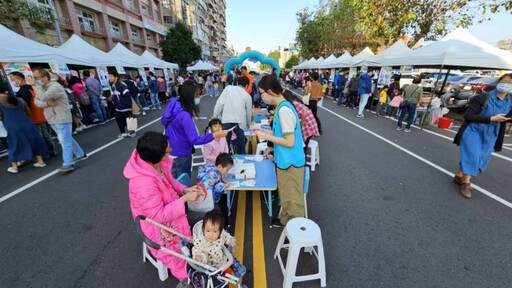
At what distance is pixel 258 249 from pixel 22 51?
884cm

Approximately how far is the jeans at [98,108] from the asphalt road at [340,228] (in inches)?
174

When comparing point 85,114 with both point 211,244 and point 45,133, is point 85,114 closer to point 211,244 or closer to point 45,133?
point 45,133

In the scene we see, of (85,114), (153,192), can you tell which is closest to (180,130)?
(153,192)

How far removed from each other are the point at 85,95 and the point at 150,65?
274 inches

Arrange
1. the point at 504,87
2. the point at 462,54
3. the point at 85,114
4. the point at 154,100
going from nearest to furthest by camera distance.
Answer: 1. the point at 504,87
2. the point at 462,54
3. the point at 85,114
4. the point at 154,100

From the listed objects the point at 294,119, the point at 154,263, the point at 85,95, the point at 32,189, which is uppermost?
the point at 294,119

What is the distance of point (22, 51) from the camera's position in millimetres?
6379

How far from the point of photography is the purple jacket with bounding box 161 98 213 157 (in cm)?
282

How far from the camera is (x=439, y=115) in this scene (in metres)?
8.62

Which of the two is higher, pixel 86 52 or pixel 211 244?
pixel 86 52

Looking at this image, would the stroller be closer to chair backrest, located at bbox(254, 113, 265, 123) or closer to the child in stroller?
the child in stroller

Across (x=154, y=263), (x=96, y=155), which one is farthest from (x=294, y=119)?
(x=96, y=155)

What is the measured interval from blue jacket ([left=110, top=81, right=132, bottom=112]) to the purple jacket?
488cm

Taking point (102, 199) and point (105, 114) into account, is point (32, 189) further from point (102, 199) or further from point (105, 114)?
point (105, 114)
